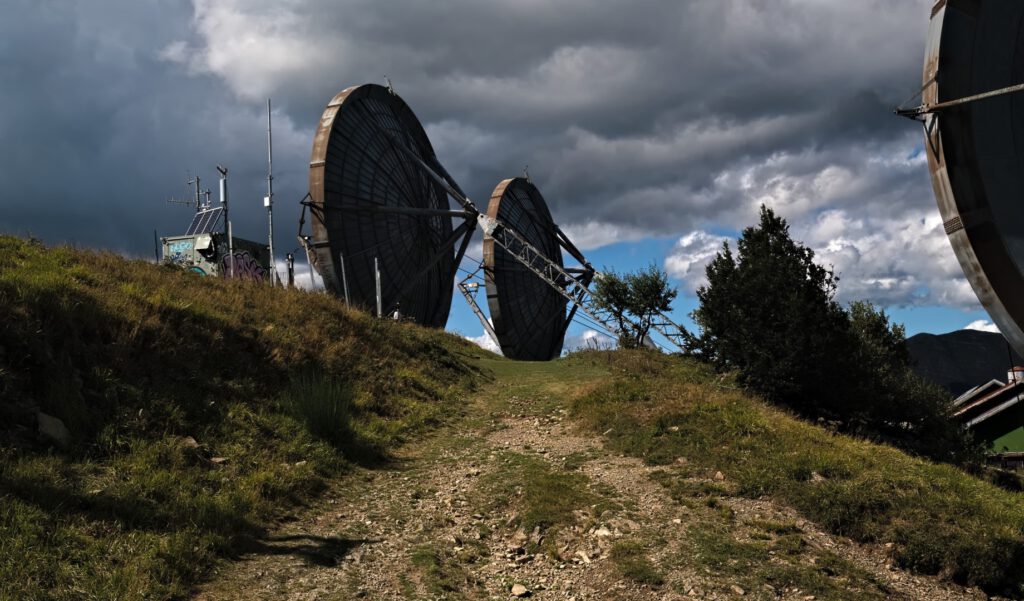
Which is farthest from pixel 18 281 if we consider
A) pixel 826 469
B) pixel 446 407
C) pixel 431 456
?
pixel 826 469

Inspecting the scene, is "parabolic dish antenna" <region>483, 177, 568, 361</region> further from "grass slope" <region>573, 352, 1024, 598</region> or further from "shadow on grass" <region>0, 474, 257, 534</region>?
"shadow on grass" <region>0, 474, 257, 534</region>

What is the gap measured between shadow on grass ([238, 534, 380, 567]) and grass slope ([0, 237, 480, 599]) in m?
0.18

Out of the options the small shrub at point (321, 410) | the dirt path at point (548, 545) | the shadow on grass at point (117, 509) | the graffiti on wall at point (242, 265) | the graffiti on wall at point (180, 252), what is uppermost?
the graffiti on wall at point (180, 252)

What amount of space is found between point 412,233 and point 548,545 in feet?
83.3

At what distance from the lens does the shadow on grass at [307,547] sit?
29.3 ft

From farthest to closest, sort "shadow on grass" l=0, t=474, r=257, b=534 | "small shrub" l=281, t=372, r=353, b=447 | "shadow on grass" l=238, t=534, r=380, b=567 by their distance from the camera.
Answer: "small shrub" l=281, t=372, r=353, b=447 → "shadow on grass" l=238, t=534, r=380, b=567 → "shadow on grass" l=0, t=474, r=257, b=534

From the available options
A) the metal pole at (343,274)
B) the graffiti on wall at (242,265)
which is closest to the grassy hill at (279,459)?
the metal pole at (343,274)

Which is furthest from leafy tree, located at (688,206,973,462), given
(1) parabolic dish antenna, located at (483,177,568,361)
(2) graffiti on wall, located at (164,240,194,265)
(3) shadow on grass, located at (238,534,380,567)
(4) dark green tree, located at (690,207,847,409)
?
(2) graffiti on wall, located at (164,240,194,265)

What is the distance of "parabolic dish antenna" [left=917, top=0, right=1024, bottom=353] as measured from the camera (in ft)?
38.8

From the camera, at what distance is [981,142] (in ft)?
39.7

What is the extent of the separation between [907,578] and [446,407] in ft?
37.8

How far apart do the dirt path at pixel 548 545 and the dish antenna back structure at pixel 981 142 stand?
4.97 m

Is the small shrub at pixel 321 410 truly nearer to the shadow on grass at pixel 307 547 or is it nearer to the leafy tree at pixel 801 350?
the shadow on grass at pixel 307 547

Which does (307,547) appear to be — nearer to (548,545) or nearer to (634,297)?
(548,545)
